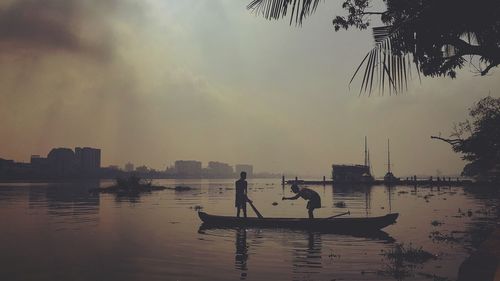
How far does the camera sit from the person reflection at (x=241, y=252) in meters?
13.8

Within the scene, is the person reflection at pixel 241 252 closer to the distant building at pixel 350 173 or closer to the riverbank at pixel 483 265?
the riverbank at pixel 483 265

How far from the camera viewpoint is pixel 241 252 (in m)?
16.7

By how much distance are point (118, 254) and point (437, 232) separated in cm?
1589

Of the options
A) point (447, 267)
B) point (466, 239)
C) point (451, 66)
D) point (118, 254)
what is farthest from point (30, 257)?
point (466, 239)

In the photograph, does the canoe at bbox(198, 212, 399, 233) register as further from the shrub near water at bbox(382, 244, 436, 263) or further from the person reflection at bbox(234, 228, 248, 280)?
the shrub near water at bbox(382, 244, 436, 263)

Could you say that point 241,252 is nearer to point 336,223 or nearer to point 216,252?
point 216,252

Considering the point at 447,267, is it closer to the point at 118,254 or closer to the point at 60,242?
the point at 118,254

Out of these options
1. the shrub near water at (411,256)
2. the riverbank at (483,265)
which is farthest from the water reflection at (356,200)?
the riverbank at (483,265)

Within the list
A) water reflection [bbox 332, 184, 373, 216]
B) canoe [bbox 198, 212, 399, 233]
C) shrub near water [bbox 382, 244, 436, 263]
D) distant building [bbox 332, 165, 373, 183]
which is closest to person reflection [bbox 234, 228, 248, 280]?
canoe [bbox 198, 212, 399, 233]

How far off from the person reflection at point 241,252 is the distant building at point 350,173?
105 meters

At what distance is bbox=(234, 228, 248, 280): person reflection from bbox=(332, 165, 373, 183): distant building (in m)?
105

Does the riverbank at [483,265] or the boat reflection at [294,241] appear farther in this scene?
the boat reflection at [294,241]

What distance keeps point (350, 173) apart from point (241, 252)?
114m

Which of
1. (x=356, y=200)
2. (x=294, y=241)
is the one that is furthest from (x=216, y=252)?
(x=356, y=200)
